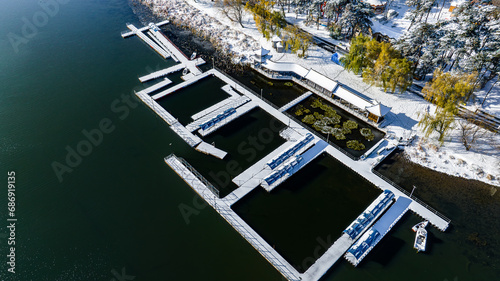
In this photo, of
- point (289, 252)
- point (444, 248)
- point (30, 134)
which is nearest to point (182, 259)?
point (289, 252)

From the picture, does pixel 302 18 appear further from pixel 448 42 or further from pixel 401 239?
pixel 401 239

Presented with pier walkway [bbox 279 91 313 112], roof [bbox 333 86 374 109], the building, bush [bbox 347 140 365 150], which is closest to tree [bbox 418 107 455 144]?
roof [bbox 333 86 374 109]

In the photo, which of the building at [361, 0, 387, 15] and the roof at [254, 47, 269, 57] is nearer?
the roof at [254, 47, 269, 57]

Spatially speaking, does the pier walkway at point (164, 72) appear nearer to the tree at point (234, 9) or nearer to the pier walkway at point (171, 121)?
the pier walkway at point (171, 121)

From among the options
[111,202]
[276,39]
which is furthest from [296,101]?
[111,202]

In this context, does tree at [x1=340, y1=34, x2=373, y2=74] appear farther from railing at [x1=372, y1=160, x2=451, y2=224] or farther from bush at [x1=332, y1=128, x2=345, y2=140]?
railing at [x1=372, y1=160, x2=451, y2=224]

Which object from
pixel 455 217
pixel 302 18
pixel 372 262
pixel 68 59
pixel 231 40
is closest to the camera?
pixel 372 262
